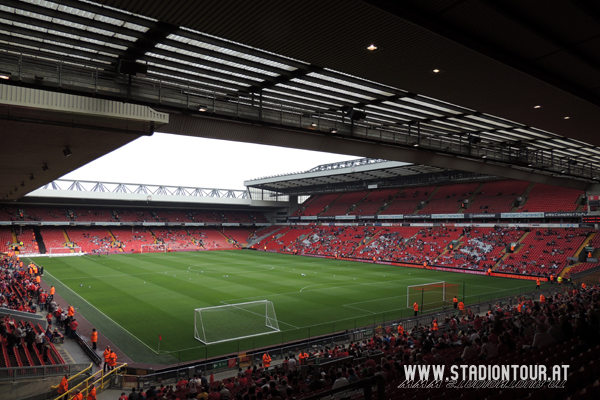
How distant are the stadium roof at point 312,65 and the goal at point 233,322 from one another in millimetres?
10113

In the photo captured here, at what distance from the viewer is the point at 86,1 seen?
7.54 meters

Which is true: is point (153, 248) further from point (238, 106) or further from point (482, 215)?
point (238, 106)

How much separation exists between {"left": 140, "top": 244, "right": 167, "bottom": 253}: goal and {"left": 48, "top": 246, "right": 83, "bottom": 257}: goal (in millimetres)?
9489

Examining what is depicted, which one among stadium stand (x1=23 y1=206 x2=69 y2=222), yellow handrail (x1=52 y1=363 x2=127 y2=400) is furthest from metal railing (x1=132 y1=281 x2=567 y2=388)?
stadium stand (x1=23 y1=206 x2=69 y2=222)

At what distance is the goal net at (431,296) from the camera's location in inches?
1011

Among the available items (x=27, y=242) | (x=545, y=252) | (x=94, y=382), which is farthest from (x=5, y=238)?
(x=545, y=252)

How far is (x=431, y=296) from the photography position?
26.9m

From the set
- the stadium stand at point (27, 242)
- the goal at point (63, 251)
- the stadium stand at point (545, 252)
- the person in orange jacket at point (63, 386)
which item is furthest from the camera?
the goal at point (63, 251)

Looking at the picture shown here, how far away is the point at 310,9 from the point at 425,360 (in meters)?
8.27

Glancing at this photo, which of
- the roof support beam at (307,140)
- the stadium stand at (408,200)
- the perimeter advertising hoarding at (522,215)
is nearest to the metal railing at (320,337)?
the roof support beam at (307,140)

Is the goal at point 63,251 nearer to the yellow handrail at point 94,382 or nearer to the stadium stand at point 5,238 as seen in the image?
the stadium stand at point 5,238

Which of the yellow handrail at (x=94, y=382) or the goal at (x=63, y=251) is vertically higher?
the yellow handrail at (x=94, y=382)

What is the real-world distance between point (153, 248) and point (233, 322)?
163ft

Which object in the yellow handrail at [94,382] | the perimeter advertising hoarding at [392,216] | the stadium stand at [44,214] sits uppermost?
the perimeter advertising hoarding at [392,216]
